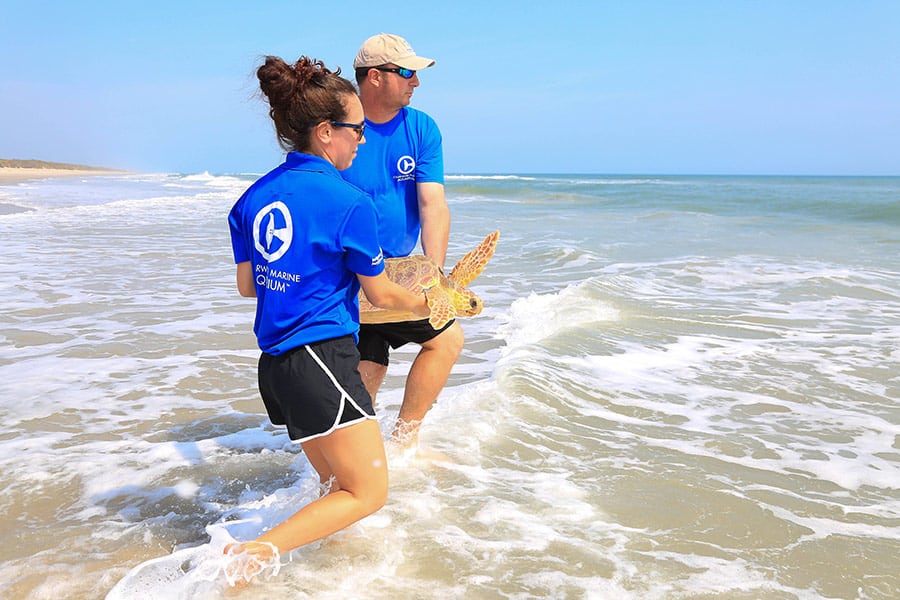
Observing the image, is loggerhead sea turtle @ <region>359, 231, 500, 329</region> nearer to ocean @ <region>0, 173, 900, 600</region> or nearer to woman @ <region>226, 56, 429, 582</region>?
woman @ <region>226, 56, 429, 582</region>

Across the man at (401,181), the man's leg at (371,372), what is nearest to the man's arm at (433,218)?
the man at (401,181)

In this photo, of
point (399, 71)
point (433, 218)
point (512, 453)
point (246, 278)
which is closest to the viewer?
point (246, 278)

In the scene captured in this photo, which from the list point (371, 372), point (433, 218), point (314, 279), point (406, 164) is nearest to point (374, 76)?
point (406, 164)

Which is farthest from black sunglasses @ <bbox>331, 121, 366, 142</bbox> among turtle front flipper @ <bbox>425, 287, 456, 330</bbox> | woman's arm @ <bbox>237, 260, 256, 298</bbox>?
turtle front flipper @ <bbox>425, 287, 456, 330</bbox>

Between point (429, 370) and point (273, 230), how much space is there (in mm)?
1404

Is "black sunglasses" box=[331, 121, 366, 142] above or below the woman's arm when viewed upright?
above

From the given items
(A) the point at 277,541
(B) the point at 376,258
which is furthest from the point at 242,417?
(B) the point at 376,258

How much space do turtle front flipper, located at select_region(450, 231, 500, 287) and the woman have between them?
62 cm

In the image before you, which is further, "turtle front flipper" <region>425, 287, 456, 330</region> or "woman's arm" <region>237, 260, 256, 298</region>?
"turtle front flipper" <region>425, 287, 456, 330</region>

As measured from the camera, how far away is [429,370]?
346cm

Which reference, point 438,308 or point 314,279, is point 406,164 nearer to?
point 438,308

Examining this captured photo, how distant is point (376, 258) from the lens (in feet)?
7.46

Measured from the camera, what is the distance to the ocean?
2.71 meters

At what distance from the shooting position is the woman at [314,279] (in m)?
2.21
